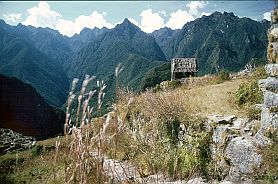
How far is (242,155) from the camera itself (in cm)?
723

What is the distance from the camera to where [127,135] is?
8.89m

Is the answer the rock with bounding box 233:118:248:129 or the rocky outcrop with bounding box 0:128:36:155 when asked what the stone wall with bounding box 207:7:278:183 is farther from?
the rocky outcrop with bounding box 0:128:36:155

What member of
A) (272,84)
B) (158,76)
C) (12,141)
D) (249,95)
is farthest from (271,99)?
(158,76)

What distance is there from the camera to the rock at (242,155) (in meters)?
6.96

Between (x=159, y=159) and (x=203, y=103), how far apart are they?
4.55 metres

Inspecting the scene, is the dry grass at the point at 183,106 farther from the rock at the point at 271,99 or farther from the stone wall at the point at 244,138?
the rock at the point at 271,99

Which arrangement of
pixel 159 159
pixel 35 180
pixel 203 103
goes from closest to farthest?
pixel 159 159
pixel 35 180
pixel 203 103

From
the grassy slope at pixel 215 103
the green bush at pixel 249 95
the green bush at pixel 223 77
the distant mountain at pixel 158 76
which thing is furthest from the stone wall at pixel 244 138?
the distant mountain at pixel 158 76

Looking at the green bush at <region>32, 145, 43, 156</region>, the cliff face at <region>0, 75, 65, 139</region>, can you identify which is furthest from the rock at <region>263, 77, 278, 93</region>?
the cliff face at <region>0, 75, 65, 139</region>

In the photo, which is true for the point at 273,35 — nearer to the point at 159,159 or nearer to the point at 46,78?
the point at 159,159

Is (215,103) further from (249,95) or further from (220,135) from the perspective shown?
(220,135)

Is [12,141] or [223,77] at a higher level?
[223,77]

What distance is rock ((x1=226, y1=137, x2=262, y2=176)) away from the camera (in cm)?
696

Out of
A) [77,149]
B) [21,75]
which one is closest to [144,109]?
[77,149]
